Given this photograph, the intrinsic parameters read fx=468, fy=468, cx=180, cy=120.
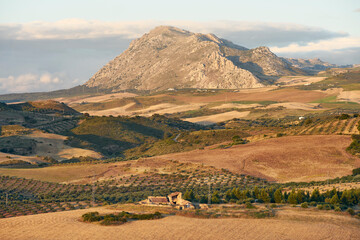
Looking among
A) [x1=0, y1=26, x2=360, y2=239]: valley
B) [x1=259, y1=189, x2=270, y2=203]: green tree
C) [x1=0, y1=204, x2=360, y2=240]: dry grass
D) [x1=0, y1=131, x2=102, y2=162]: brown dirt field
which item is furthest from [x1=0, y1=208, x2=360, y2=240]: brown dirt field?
[x1=0, y1=131, x2=102, y2=162]: brown dirt field

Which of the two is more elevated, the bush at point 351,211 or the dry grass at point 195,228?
the dry grass at point 195,228

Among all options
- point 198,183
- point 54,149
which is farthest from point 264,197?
point 54,149

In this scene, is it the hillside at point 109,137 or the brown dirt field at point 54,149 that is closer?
the brown dirt field at point 54,149

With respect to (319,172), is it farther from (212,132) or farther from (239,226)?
(212,132)

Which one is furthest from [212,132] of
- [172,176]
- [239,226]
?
[239,226]

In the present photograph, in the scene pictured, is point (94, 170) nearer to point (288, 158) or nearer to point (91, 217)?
point (288, 158)

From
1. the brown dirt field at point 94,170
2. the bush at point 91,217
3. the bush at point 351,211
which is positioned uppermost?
the bush at point 91,217

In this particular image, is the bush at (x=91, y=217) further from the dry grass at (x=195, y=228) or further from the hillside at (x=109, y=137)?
the hillside at (x=109, y=137)

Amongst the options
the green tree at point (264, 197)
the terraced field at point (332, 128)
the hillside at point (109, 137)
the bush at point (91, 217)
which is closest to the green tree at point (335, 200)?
the green tree at point (264, 197)
